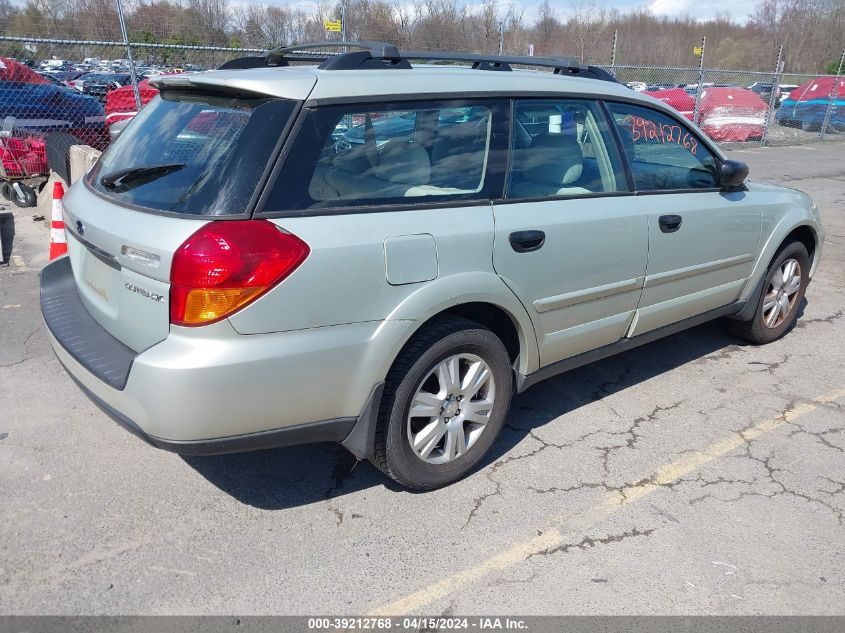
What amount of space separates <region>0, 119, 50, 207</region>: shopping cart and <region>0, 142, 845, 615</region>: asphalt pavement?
18.5ft

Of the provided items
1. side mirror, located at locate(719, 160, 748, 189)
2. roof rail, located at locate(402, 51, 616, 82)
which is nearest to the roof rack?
roof rail, located at locate(402, 51, 616, 82)

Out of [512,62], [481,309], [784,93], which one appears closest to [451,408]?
[481,309]

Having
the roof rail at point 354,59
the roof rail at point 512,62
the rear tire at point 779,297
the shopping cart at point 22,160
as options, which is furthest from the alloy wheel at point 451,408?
the shopping cart at point 22,160

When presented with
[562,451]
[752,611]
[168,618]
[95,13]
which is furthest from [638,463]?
[95,13]

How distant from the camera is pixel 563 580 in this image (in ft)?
8.62

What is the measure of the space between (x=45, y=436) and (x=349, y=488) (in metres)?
1.62

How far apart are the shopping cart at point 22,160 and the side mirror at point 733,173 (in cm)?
795

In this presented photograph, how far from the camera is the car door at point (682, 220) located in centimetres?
375

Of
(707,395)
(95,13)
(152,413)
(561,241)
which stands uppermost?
(95,13)

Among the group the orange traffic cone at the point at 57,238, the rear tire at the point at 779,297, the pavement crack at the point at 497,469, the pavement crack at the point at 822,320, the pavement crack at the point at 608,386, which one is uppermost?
the orange traffic cone at the point at 57,238

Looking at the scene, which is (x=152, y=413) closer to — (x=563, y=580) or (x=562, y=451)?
(x=563, y=580)

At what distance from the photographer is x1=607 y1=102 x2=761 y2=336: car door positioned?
3.75 meters

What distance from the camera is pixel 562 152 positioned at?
3477 millimetres

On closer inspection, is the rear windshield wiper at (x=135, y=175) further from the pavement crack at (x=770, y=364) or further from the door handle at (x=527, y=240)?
the pavement crack at (x=770, y=364)
